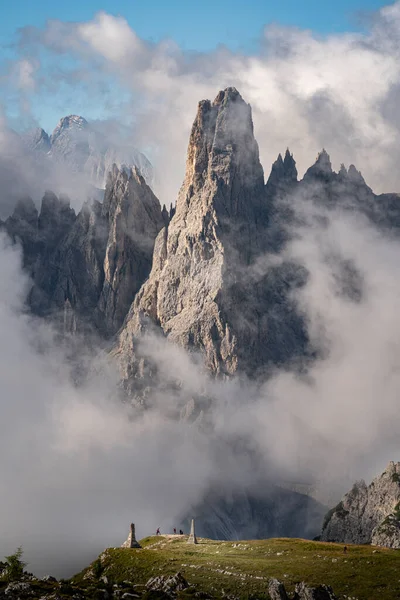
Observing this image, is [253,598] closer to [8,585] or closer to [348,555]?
[348,555]

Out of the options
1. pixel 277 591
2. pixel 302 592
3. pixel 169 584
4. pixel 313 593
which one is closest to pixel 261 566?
pixel 169 584

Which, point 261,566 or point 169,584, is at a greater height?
point 261,566

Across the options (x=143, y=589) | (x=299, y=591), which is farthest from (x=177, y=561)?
(x=299, y=591)

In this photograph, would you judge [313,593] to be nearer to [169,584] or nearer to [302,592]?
[302,592]

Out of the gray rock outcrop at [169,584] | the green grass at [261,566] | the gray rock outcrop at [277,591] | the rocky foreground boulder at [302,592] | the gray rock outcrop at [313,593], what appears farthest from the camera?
the green grass at [261,566]

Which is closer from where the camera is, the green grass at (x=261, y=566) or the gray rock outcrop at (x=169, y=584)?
the gray rock outcrop at (x=169, y=584)

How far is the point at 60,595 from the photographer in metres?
102

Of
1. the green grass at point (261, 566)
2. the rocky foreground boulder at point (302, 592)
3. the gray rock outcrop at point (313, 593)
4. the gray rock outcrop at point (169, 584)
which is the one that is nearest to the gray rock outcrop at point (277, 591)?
the rocky foreground boulder at point (302, 592)

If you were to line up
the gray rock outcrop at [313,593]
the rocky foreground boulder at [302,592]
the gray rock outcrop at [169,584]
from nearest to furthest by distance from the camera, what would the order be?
the gray rock outcrop at [313,593] < the rocky foreground boulder at [302,592] < the gray rock outcrop at [169,584]

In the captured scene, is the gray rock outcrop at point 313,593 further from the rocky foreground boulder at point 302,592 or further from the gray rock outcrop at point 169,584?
the gray rock outcrop at point 169,584

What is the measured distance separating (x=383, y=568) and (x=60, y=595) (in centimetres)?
4596

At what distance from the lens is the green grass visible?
105938 millimetres

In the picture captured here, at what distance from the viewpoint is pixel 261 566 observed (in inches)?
4628

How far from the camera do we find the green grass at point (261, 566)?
10594 cm
